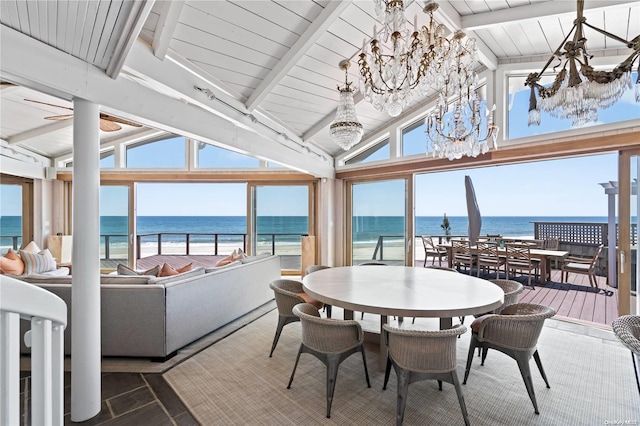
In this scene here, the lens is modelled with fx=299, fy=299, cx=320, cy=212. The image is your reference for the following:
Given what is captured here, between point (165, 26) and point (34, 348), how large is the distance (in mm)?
2395

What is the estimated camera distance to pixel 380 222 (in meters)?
6.16

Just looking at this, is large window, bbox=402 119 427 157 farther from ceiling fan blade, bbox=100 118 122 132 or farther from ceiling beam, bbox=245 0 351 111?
ceiling fan blade, bbox=100 118 122 132

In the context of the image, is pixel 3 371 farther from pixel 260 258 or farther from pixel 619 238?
pixel 619 238

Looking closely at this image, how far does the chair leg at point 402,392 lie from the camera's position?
75.2 inches

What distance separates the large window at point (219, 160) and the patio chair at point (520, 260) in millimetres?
5500

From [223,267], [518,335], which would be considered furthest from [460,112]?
[223,267]

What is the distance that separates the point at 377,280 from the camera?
300cm

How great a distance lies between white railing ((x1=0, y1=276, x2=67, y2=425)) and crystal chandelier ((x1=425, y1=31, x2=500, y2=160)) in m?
2.59

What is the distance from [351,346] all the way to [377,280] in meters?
0.89

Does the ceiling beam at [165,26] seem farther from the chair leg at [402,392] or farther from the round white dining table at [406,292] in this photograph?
the chair leg at [402,392]

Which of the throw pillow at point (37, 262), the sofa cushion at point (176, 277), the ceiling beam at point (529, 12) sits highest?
the ceiling beam at point (529, 12)

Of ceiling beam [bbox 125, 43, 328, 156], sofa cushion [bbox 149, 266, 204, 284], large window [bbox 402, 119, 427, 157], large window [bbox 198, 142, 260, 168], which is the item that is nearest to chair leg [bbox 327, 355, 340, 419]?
sofa cushion [bbox 149, 266, 204, 284]

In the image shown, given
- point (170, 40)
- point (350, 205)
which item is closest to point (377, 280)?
point (170, 40)

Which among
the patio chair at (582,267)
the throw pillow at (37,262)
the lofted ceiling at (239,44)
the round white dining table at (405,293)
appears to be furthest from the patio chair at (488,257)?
the throw pillow at (37,262)
